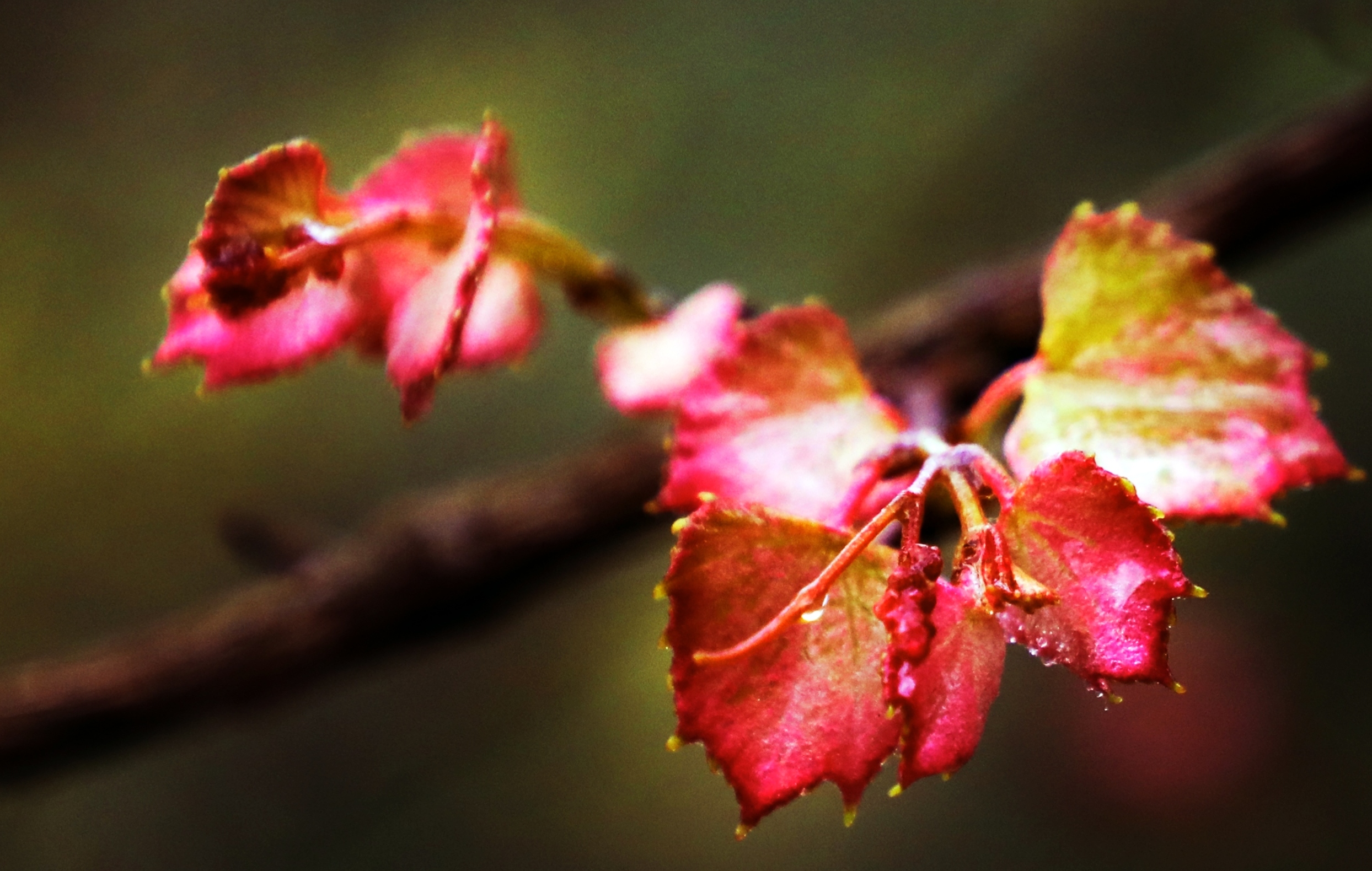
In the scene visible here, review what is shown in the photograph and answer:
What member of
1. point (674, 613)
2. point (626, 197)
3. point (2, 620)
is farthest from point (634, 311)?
point (2, 620)

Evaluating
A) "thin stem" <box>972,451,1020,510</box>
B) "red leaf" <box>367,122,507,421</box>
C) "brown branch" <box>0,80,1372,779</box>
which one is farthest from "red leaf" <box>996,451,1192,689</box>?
"brown branch" <box>0,80,1372,779</box>

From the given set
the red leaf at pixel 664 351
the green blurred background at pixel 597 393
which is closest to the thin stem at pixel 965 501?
the red leaf at pixel 664 351

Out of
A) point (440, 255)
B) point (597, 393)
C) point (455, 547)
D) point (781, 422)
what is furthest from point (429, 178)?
point (597, 393)

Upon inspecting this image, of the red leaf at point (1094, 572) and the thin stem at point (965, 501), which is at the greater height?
the thin stem at point (965, 501)

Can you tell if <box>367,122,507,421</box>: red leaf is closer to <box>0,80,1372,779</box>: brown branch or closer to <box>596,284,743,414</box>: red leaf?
<box>596,284,743,414</box>: red leaf

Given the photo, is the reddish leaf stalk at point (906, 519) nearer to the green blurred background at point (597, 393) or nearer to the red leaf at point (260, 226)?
the red leaf at point (260, 226)

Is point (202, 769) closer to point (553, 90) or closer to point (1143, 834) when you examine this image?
point (553, 90)
